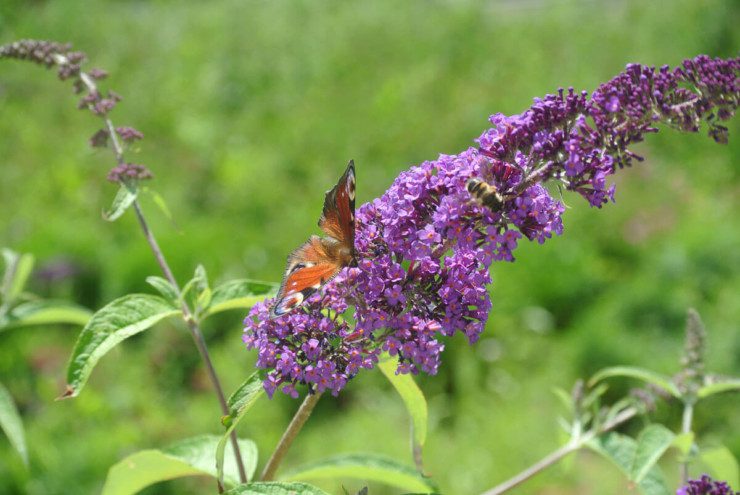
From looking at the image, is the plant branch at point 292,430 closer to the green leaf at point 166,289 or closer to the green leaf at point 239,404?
the green leaf at point 239,404

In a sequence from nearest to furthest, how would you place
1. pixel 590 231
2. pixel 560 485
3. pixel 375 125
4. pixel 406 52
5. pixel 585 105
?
pixel 585 105
pixel 560 485
pixel 590 231
pixel 375 125
pixel 406 52

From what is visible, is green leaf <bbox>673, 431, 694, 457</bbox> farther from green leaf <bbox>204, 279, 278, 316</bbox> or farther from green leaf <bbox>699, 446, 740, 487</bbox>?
green leaf <bbox>204, 279, 278, 316</bbox>

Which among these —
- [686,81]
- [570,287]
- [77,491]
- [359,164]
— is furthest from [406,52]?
[686,81]

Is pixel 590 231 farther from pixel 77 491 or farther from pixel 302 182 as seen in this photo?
pixel 77 491

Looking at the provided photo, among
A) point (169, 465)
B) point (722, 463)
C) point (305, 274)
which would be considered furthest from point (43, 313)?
point (722, 463)

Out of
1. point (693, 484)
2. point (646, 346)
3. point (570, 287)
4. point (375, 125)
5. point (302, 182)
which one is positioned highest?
point (375, 125)
